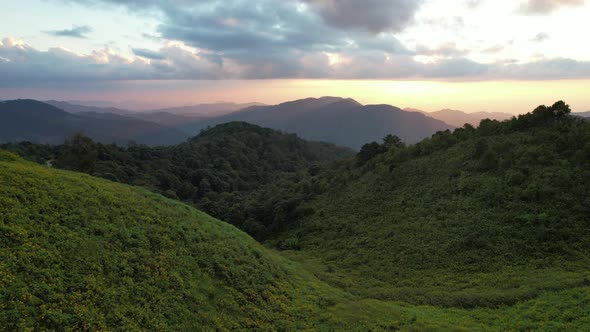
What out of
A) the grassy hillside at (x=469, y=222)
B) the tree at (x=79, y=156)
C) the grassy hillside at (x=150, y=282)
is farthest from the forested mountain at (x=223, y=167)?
the grassy hillside at (x=150, y=282)

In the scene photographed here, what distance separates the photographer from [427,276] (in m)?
20.0

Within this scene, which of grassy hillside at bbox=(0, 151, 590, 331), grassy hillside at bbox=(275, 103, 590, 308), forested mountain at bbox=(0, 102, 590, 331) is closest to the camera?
grassy hillside at bbox=(0, 151, 590, 331)

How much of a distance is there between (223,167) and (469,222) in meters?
71.6

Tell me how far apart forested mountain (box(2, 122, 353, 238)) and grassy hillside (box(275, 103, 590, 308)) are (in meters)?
7.86

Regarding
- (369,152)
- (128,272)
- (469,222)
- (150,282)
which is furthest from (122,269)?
(369,152)

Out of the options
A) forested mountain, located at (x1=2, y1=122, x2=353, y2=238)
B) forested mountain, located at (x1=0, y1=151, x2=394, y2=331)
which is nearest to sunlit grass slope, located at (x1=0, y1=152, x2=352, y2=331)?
forested mountain, located at (x1=0, y1=151, x2=394, y2=331)

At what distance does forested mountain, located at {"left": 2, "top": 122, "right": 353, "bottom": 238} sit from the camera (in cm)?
4278

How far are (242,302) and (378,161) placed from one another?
35.2 m

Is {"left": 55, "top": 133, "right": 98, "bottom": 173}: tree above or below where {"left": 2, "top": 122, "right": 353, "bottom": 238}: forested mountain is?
above

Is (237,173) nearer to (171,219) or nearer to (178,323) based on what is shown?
(171,219)

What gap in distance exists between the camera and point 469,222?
24.1 metres

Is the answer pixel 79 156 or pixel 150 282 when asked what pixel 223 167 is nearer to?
pixel 79 156

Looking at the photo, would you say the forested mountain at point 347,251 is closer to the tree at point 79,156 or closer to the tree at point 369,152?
the tree at point 369,152

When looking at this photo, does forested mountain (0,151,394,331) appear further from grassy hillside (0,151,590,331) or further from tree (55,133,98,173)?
tree (55,133,98,173)
